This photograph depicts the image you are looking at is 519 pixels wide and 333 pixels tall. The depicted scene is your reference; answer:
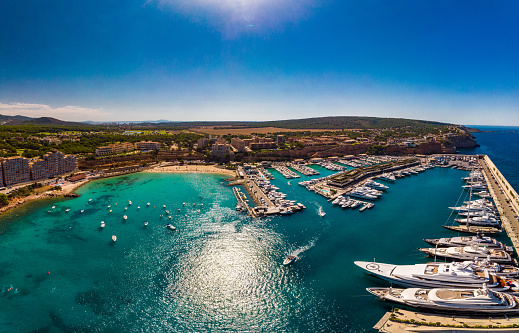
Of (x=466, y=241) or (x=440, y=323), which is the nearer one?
(x=440, y=323)

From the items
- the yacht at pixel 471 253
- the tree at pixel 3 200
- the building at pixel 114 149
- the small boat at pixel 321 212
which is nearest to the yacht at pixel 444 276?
the yacht at pixel 471 253

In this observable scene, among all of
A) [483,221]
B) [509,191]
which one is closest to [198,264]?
[483,221]

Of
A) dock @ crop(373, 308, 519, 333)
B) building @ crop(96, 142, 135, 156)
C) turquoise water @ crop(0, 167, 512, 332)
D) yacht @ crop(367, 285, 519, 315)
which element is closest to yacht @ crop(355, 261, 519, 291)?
yacht @ crop(367, 285, 519, 315)

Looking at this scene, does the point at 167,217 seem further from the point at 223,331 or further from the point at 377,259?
the point at 377,259

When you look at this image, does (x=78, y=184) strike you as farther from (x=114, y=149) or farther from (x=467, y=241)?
(x=467, y=241)

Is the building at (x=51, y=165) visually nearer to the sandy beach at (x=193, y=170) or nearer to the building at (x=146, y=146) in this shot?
the sandy beach at (x=193, y=170)

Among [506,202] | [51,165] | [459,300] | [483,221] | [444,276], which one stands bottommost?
[459,300]

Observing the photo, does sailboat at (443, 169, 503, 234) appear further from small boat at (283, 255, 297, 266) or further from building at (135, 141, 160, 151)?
building at (135, 141, 160, 151)
